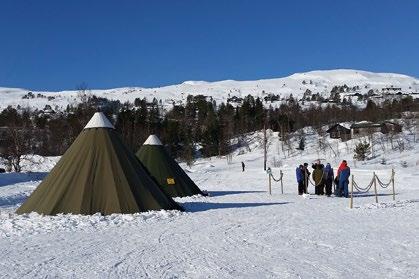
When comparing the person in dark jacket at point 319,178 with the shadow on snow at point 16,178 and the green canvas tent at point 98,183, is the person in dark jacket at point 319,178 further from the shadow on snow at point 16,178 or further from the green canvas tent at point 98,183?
the shadow on snow at point 16,178

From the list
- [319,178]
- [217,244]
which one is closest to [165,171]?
[319,178]

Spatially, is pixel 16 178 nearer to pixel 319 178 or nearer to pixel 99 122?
pixel 99 122

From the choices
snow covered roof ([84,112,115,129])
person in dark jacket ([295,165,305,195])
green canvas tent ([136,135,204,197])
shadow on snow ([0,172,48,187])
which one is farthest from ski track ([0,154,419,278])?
shadow on snow ([0,172,48,187])

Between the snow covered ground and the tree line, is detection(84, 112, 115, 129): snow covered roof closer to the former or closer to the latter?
the snow covered ground

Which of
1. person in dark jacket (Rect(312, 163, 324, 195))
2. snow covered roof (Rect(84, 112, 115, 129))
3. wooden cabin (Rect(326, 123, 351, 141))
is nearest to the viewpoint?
snow covered roof (Rect(84, 112, 115, 129))

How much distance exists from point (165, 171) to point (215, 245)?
11895 mm

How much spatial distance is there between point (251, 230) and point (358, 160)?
53797 mm

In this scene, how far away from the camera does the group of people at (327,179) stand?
21.4 metres

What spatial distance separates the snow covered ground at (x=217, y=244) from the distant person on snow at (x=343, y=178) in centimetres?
568

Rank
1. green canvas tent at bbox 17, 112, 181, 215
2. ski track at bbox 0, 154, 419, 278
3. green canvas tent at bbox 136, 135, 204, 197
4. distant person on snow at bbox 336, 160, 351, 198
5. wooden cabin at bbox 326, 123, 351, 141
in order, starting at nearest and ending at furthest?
ski track at bbox 0, 154, 419, 278 → green canvas tent at bbox 17, 112, 181, 215 → green canvas tent at bbox 136, 135, 204, 197 → distant person on snow at bbox 336, 160, 351, 198 → wooden cabin at bbox 326, 123, 351, 141

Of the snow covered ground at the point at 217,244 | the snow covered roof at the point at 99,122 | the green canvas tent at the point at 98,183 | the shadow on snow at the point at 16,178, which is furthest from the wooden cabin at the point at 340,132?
the green canvas tent at the point at 98,183

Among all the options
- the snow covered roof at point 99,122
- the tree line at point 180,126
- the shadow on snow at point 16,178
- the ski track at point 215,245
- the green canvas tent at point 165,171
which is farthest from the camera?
the tree line at point 180,126

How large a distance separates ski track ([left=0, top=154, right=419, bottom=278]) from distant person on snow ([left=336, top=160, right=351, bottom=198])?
6625 mm

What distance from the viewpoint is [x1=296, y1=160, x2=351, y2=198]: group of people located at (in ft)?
70.1
